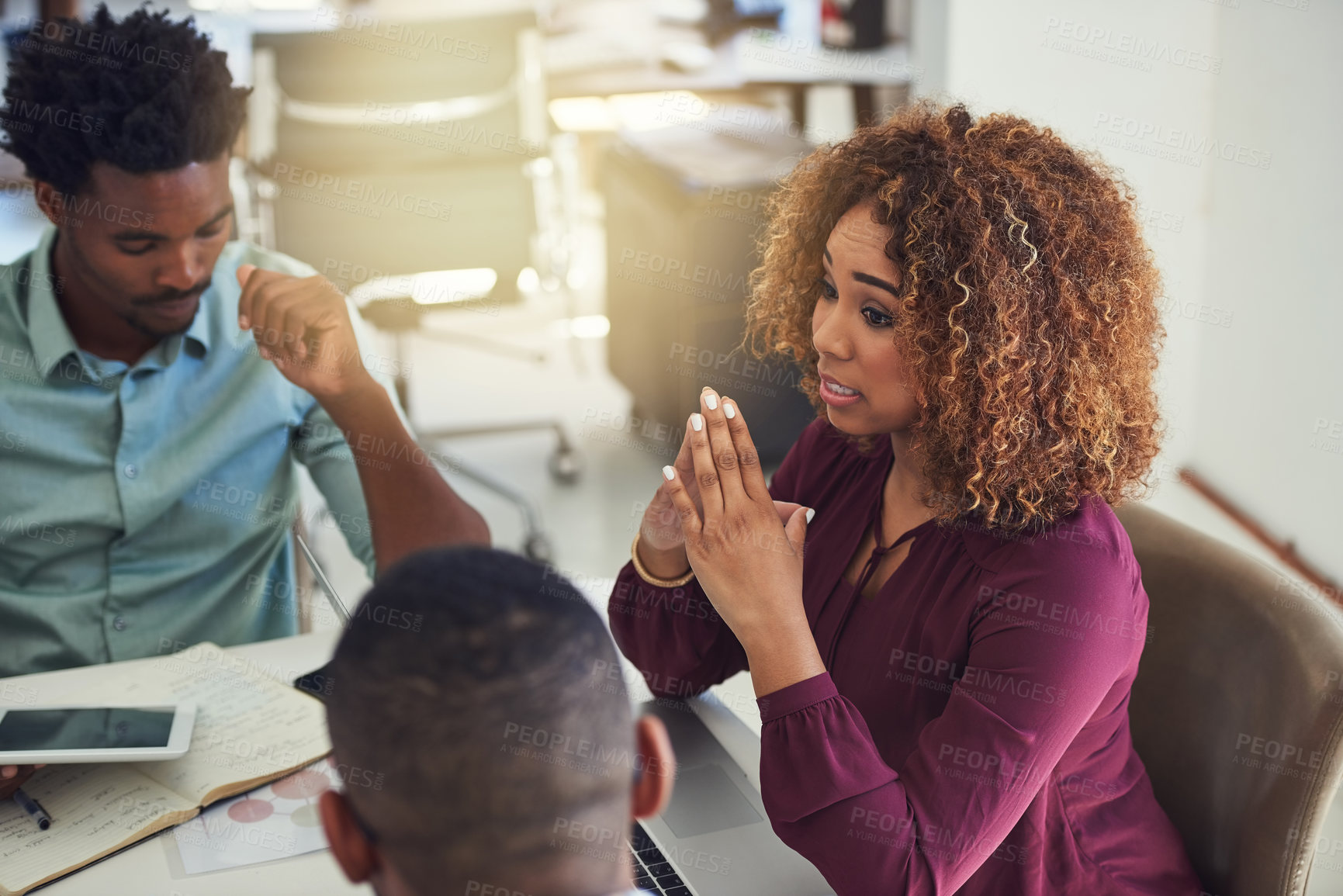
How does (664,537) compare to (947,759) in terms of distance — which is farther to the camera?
(664,537)

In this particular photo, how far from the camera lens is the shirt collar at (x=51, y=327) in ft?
4.64

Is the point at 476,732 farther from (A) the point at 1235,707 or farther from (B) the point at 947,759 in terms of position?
(A) the point at 1235,707

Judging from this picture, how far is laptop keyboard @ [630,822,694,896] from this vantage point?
967 millimetres

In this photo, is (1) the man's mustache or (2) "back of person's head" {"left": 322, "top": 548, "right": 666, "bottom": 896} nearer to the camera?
(2) "back of person's head" {"left": 322, "top": 548, "right": 666, "bottom": 896}

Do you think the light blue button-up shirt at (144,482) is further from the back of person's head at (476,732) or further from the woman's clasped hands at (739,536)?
the back of person's head at (476,732)

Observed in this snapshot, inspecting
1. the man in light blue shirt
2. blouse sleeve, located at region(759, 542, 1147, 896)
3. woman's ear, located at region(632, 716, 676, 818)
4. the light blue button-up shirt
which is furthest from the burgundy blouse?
the light blue button-up shirt

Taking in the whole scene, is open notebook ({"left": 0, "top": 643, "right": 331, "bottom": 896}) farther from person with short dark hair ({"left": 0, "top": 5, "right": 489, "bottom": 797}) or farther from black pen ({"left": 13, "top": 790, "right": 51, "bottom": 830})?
person with short dark hair ({"left": 0, "top": 5, "right": 489, "bottom": 797})

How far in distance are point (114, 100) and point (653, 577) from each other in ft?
2.75

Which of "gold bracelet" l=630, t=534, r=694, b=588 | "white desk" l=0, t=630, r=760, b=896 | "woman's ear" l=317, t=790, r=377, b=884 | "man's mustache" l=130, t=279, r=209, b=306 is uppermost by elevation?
"man's mustache" l=130, t=279, r=209, b=306

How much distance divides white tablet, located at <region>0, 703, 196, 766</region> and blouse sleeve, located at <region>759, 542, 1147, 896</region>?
21.6 inches

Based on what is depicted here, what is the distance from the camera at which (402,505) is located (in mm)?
A: 1486

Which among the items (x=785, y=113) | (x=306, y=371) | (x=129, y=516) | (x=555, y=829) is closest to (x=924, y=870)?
(x=555, y=829)

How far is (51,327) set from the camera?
4.66ft


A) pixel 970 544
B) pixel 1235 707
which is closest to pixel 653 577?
pixel 970 544
